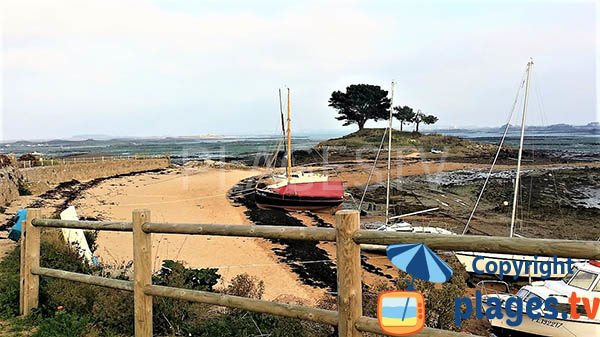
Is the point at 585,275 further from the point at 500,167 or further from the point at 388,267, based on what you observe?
the point at 500,167

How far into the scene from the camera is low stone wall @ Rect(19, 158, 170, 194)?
99.6ft

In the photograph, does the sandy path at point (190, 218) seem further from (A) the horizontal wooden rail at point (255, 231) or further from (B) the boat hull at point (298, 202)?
(A) the horizontal wooden rail at point (255, 231)

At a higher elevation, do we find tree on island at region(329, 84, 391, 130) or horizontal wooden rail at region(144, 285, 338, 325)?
tree on island at region(329, 84, 391, 130)

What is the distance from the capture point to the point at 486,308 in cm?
385

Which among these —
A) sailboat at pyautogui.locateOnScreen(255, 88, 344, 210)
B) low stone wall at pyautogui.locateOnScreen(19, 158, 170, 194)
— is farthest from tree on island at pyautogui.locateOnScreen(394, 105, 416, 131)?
sailboat at pyautogui.locateOnScreen(255, 88, 344, 210)

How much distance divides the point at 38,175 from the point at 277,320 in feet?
104

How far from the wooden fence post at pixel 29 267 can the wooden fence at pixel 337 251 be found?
28 cm

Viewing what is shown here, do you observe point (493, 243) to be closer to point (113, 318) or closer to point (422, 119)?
point (113, 318)

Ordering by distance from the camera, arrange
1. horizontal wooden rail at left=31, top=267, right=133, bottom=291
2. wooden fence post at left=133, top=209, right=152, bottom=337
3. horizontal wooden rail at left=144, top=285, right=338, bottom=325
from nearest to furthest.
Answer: horizontal wooden rail at left=144, top=285, right=338, bottom=325, wooden fence post at left=133, top=209, right=152, bottom=337, horizontal wooden rail at left=31, top=267, right=133, bottom=291

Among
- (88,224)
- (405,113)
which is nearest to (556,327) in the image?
(88,224)

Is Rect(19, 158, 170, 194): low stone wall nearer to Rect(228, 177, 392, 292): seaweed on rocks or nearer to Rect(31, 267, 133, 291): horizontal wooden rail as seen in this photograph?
Rect(228, 177, 392, 292): seaweed on rocks

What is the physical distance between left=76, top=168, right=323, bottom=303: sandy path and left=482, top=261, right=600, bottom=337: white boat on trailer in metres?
5.60

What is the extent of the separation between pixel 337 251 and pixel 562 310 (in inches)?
77.2

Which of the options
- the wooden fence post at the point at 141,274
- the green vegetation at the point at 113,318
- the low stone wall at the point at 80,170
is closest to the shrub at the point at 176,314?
the green vegetation at the point at 113,318
